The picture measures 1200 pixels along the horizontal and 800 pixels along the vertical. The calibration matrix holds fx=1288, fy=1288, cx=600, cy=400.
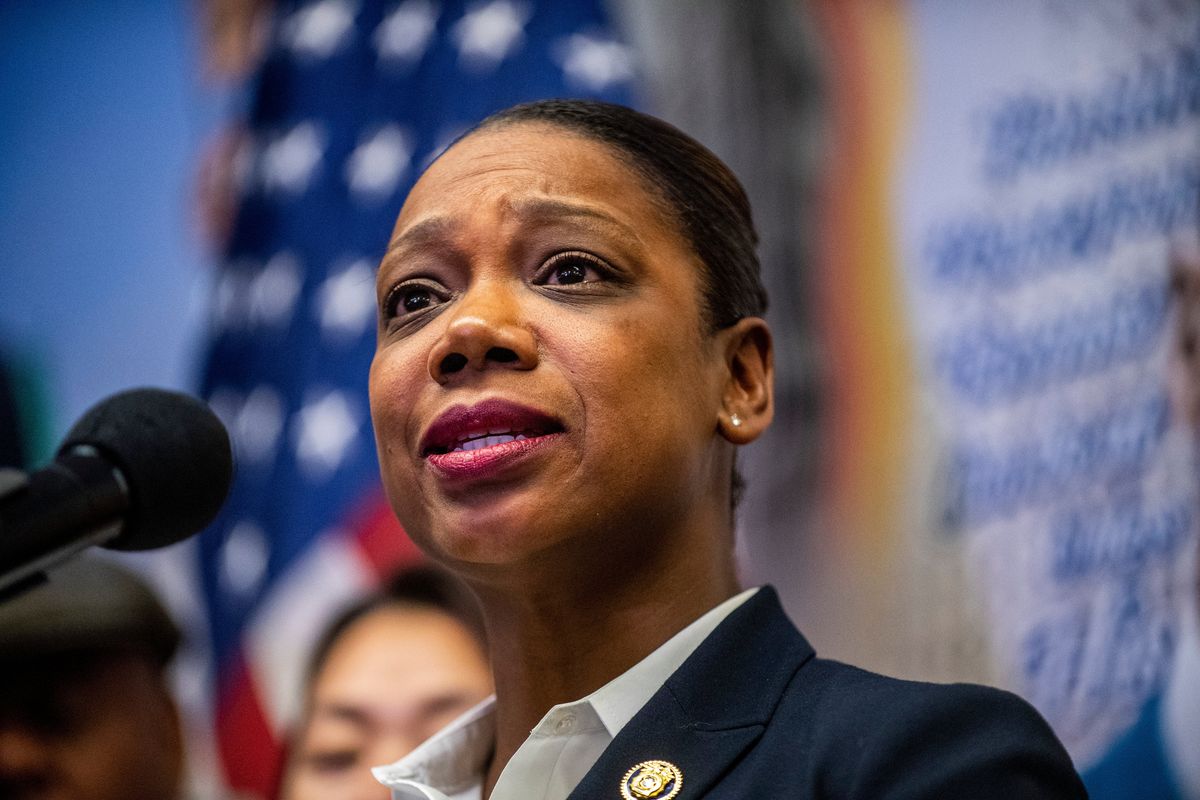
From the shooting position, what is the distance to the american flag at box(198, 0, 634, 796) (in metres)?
3.97

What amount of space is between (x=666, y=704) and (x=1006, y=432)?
2.15 metres

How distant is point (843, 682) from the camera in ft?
5.31

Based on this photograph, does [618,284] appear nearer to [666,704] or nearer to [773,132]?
[666,704]

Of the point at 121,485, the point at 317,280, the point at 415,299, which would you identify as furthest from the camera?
the point at 317,280

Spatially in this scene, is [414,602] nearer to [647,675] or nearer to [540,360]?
[647,675]

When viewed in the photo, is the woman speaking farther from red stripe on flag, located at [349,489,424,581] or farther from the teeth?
red stripe on flag, located at [349,489,424,581]

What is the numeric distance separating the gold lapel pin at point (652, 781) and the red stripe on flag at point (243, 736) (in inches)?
104

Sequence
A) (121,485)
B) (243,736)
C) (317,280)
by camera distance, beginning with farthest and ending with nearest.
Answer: (317,280)
(243,736)
(121,485)

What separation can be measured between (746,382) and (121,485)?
96cm

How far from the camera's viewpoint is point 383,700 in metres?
3.38

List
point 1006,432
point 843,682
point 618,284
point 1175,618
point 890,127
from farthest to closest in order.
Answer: point 890,127, point 1006,432, point 1175,618, point 618,284, point 843,682

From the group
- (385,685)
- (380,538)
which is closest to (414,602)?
(385,685)

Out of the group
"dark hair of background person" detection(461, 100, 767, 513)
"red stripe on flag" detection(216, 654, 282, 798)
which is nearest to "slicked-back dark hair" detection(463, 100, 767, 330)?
"dark hair of background person" detection(461, 100, 767, 513)

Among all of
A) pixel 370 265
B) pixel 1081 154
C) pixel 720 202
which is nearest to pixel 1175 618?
pixel 1081 154
